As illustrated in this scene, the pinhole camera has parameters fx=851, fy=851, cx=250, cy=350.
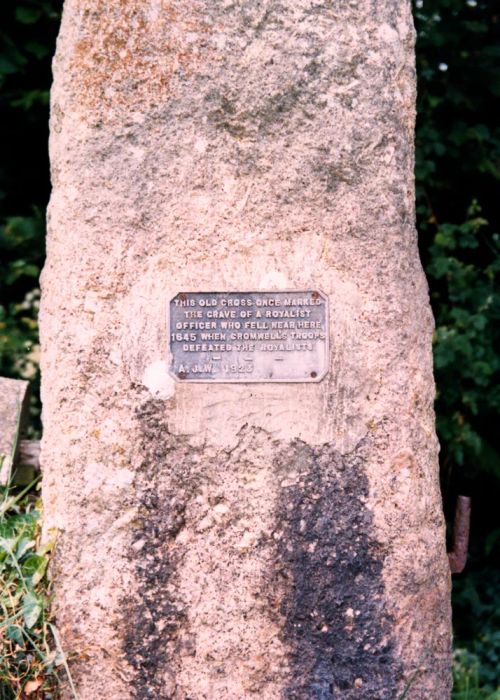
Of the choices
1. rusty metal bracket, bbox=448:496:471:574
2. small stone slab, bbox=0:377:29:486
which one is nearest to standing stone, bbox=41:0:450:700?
rusty metal bracket, bbox=448:496:471:574

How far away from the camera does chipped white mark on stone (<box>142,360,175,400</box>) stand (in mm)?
2277

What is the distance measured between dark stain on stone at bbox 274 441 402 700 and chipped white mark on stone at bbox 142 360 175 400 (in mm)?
355

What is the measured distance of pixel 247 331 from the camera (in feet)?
7.57

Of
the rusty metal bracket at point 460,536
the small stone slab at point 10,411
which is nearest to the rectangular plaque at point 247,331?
the rusty metal bracket at point 460,536

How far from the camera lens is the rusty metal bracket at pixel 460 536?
8.21 ft

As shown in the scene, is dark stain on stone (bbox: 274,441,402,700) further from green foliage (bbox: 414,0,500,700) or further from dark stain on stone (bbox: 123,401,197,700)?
green foliage (bbox: 414,0,500,700)

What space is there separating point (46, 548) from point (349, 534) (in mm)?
823

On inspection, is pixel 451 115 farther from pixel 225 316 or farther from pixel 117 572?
pixel 117 572

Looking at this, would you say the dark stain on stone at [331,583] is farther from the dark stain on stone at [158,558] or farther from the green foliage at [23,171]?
the green foliage at [23,171]

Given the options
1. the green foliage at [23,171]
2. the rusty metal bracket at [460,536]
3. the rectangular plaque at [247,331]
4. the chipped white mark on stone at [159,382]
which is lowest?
the rusty metal bracket at [460,536]

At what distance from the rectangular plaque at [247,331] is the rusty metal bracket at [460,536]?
624 mm

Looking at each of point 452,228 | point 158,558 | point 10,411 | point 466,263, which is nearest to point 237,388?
point 158,558

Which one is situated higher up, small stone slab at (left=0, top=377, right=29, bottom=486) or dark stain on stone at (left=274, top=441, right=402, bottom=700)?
small stone slab at (left=0, top=377, right=29, bottom=486)

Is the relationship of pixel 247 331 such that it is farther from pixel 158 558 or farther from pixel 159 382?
pixel 158 558
